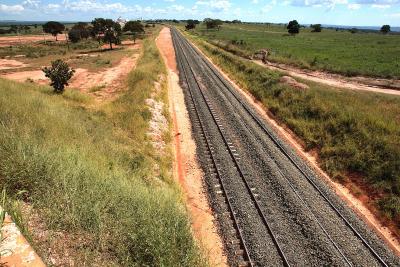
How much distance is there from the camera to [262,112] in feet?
Answer: 87.6

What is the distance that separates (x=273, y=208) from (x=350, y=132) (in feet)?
34.8

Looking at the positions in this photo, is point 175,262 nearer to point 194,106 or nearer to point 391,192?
point 391,192

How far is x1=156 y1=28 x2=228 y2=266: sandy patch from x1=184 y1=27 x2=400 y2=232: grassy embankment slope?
25.6ft

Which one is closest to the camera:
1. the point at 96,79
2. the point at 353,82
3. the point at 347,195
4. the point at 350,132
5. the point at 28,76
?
the point at 347,195

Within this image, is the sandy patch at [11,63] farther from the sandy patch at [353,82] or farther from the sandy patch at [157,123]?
the sandy patch at [353,82]

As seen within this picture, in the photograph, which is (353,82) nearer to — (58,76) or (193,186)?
(193,186)

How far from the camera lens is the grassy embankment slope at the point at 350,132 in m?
15.4

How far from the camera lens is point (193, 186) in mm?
14938

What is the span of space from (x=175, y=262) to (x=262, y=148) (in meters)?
12.1

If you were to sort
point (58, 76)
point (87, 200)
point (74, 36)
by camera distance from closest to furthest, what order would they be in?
1. point (87, 200)
2. point (58, 76)
3. point (74, 36)

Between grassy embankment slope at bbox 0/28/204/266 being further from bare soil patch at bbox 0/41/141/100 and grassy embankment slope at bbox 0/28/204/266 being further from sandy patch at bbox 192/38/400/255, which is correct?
bare soil patch at bbox 0/41/141/100

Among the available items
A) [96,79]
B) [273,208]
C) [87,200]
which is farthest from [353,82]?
[87,200]

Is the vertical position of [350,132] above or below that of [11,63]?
below

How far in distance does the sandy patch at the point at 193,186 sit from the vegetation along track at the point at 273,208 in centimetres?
43
